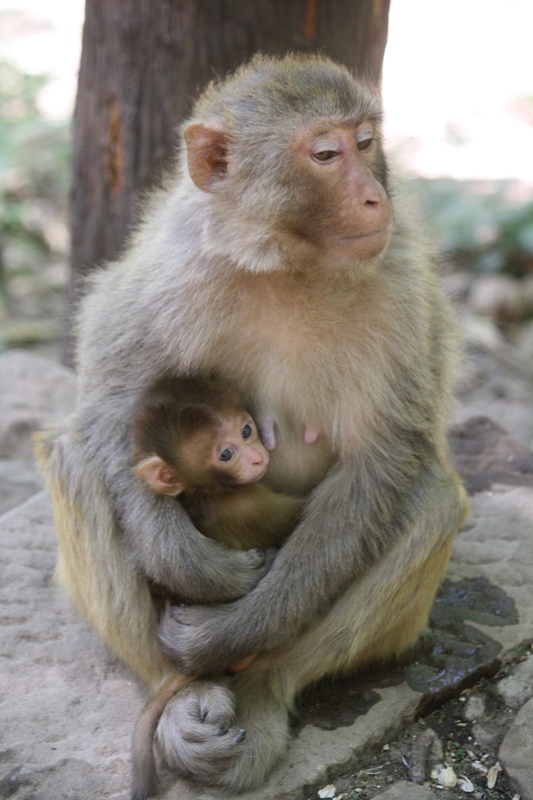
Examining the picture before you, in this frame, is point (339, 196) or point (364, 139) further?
point (364, 139)

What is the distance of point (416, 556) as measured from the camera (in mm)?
4012

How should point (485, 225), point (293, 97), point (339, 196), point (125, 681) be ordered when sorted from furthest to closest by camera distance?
point (485, 225) < point (125, 681) < point (293, 97) < point (339, 196)

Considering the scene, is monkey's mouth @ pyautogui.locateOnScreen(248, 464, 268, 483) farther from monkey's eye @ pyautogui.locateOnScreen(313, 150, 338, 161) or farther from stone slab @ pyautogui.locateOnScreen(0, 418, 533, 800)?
monkey's eye @ pyautogui.locateOnScreen(313, 150, 338, 161)

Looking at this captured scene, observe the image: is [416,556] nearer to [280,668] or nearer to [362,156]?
[280,668]

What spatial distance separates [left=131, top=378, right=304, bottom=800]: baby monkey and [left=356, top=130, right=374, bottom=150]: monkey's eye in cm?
109

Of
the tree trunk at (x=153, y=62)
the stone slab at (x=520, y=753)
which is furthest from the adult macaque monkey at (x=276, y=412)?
the tree trunk at (x=153, y=62)

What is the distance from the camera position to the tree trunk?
5.91m

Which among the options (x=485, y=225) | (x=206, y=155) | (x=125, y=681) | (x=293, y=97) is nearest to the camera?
(x=293, y=97)

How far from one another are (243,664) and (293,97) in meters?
2.24

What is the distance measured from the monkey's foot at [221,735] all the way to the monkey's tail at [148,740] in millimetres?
40

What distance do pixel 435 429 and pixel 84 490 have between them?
4.95ft

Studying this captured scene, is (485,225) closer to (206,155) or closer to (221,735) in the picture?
(206,155)

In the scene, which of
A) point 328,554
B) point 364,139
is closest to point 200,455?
point 328,554

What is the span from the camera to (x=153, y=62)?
6.16 m
